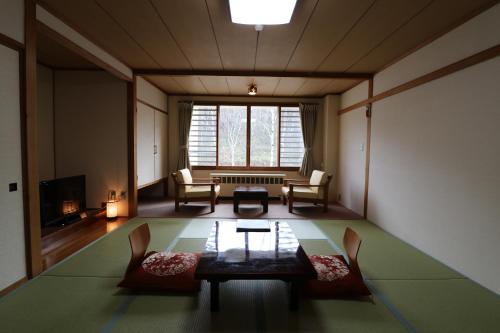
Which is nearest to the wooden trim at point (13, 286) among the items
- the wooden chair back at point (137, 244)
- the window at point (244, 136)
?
the wooden chair back at point (137, 244)

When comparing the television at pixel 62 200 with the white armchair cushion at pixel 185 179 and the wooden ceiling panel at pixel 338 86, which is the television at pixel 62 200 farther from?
the wooden ceiling panel at pixel 338 86

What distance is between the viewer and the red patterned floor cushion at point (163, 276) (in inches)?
86.9

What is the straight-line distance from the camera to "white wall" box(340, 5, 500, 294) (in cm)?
229

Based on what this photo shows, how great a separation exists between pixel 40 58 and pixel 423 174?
535 cm

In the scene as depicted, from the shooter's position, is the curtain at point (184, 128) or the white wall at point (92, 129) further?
the curtain at point (184, 128)

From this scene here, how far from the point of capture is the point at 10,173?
2.14 meters

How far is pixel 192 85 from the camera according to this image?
18.0ft

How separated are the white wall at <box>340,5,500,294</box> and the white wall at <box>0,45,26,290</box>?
4.01 metres

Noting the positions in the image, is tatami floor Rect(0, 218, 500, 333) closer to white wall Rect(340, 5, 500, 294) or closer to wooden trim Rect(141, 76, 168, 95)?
white wall Rect(340, 5, 500, 294)

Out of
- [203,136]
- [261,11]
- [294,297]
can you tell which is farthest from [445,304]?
[203,136]

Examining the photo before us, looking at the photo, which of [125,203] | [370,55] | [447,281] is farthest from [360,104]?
[125,203]

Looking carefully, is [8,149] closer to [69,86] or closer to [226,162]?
[69,86]

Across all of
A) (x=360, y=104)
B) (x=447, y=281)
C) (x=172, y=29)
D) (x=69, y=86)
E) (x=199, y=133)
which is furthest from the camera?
(x=199, y=133)

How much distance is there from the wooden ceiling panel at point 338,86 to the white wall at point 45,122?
4774mm
